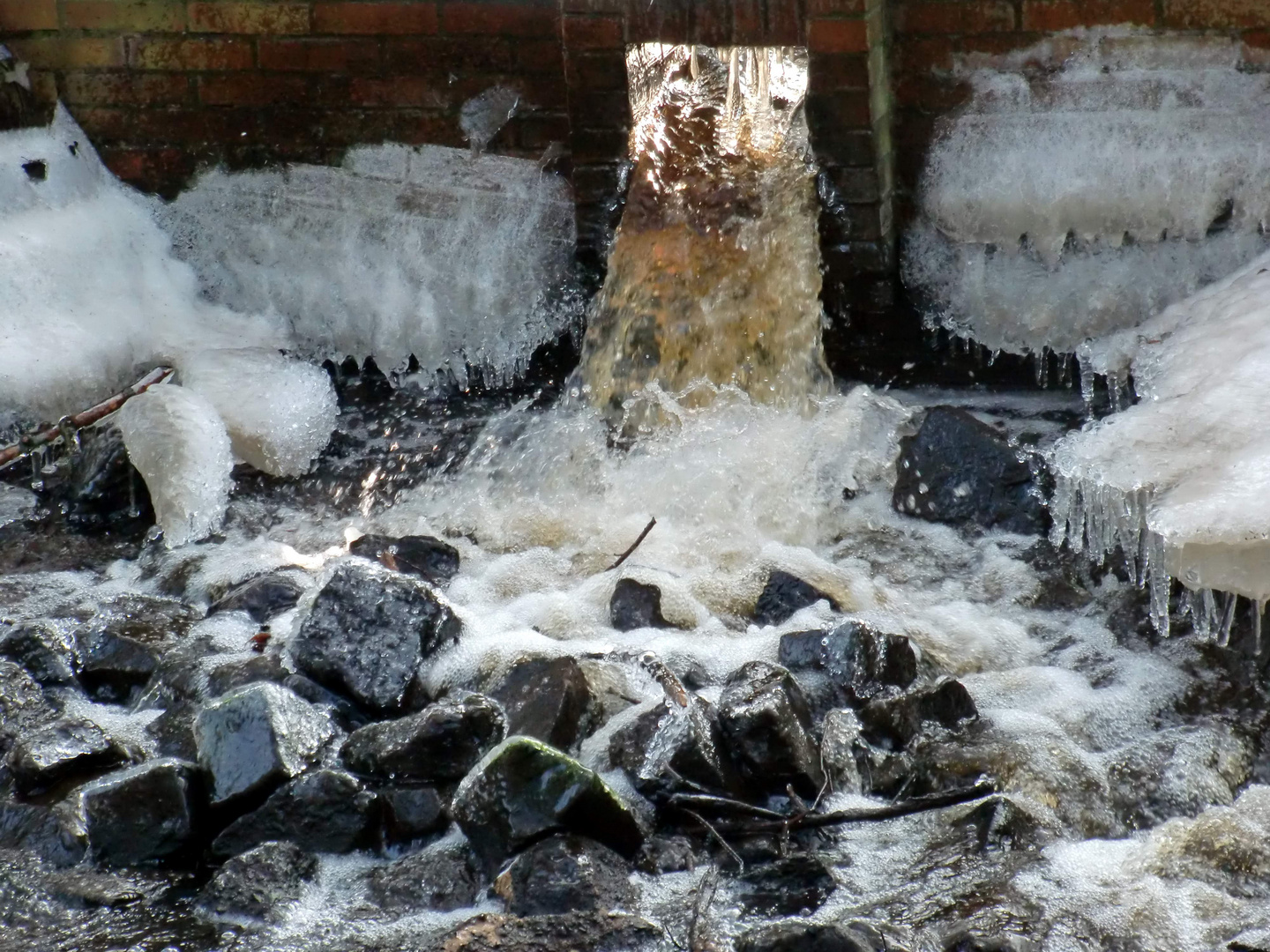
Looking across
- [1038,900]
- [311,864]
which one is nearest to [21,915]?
[311,864]

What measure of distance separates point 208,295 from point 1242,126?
2.95m

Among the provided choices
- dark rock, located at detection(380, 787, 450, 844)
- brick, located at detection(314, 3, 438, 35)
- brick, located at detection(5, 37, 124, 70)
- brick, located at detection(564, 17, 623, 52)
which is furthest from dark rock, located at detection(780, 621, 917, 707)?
brick, located at detection(5, 37, 124, 70)

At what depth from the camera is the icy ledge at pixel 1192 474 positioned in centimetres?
241

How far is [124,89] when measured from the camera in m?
4.11

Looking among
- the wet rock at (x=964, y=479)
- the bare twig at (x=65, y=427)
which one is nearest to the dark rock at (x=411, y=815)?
the wet rock at (x=964, y=479)

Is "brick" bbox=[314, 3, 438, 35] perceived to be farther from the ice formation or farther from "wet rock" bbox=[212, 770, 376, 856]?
"wet rock" bbox=[212, 770, 376, 856]

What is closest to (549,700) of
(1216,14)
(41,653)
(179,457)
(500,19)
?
(41,653)

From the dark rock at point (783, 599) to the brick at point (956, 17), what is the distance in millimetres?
1729

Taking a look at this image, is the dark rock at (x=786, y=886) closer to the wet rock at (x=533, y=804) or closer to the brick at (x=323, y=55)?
the wet rock at (x=533, y=804)

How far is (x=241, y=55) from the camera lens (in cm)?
404

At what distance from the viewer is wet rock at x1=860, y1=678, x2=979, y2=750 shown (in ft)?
7.65

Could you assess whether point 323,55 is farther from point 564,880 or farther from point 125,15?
point 564,880

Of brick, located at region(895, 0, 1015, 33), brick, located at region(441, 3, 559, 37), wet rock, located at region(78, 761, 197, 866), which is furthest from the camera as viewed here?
brick, located at region(441, 3, 559, 37)

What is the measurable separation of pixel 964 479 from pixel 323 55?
2.23 m
